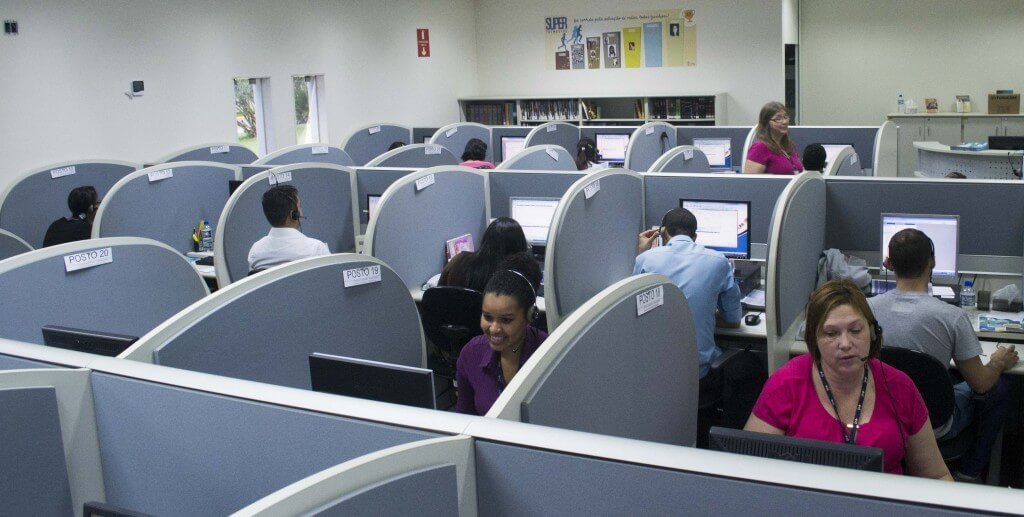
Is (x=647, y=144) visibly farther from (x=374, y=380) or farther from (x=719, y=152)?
(x=374, y=380)

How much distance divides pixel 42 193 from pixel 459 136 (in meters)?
3.58

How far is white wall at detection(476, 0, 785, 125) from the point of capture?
34.8ft

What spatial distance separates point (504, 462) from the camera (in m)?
1.25

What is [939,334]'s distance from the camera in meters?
2.90

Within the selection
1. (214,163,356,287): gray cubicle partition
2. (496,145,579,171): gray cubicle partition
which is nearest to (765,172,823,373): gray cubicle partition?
(496,145,579,171): gray cubicle partition

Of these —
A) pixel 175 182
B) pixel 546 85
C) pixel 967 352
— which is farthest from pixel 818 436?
pixel 546 85

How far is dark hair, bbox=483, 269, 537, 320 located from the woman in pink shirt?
2.12 ft

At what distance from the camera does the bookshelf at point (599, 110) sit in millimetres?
10664

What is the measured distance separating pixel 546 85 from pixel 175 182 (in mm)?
7167

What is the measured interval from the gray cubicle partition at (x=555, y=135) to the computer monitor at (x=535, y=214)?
10.6ft

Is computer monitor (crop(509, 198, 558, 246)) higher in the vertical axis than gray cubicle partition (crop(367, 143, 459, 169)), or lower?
lower

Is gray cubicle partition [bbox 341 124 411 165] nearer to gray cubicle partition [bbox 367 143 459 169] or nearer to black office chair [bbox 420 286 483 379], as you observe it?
gray cubicle partition [bbox 367 143 459 169]

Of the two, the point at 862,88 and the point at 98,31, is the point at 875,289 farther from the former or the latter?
the point at 862,88

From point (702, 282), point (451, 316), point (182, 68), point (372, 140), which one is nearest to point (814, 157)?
point (702, 282)
